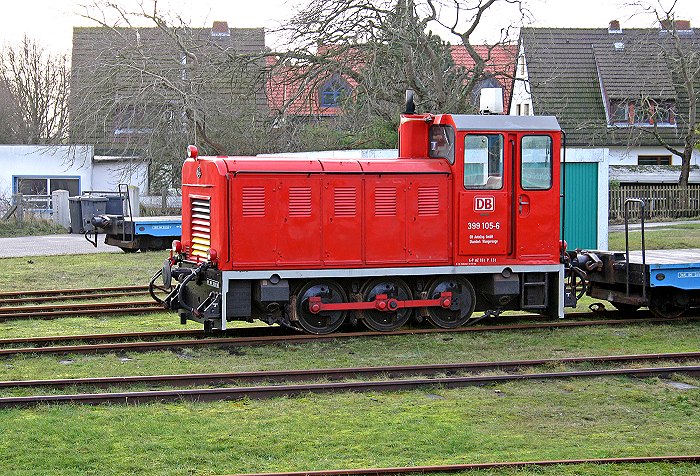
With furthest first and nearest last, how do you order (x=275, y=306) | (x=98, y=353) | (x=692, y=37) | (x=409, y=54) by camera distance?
(x=692, y=37)
(x=409, y=54)
(x=275, y=306)
(x=98, y=353)

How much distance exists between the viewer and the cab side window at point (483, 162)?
1302cm

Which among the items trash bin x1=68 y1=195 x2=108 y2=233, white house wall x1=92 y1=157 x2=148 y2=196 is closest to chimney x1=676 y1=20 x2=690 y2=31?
white house wall x1=92 y1=157 x2=148 y2=196

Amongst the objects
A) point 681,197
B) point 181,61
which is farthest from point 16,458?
point 681,197

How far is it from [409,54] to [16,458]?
17.9m

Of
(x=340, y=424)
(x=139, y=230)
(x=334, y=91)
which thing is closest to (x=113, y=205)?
(x=139, y=230)

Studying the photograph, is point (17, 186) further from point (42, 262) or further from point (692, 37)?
point (692, 37)

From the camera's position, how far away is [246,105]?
97.7 ft

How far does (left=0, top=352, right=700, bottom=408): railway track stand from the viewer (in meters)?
9.23

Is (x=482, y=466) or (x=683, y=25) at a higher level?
(x=683, y=25)

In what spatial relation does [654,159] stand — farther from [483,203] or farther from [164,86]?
[483,203]

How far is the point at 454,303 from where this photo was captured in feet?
44.3

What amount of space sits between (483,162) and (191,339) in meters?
4.60

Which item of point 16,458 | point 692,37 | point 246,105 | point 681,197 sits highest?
point 692,37

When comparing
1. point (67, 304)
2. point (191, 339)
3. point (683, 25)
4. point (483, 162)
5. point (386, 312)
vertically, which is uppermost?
point (683, 25)
